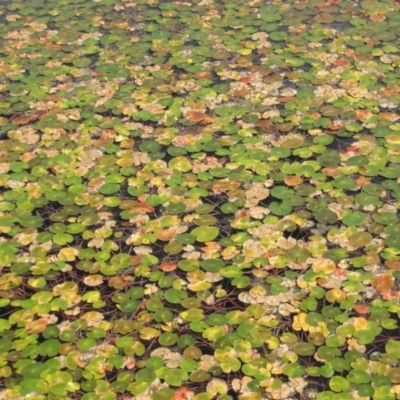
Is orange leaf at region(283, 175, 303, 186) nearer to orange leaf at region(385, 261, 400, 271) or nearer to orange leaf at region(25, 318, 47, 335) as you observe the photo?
orange leaf at region(385, 261, 400, 271)

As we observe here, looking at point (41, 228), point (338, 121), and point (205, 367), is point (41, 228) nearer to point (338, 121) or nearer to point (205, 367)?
point (205, 367)

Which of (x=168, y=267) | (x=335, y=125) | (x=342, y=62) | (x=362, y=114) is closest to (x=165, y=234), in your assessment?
(x=168, y=267)

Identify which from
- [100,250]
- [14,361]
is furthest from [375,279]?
[14,361]

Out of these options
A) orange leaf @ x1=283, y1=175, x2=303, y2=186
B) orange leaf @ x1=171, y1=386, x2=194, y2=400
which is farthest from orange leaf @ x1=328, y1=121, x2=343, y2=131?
orange leaf @ x1=171, y1=386, x2=194, y2=400

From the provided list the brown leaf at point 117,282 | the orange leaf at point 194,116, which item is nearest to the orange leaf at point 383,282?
the brown leaf at point 117,282

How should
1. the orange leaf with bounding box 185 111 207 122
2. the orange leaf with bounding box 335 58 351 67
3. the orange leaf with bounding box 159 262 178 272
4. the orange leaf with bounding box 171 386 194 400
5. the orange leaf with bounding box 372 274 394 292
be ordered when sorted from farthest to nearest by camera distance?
the orange leaf with bounding box 335 58 351 67, the orange leaf with bounding box 185 111 207 122, the orange leaf with bounding box 159 262 178 272, the orange leaf with bounding box 372 274 394 292, the orange leaf with bounding box 171 386 194 400

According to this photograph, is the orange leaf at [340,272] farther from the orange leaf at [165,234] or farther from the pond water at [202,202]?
the orange leaf at [165,234]

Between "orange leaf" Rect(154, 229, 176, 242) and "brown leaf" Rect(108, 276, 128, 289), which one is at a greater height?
"brown leaf" Rect(108, 276, 128, 289)
